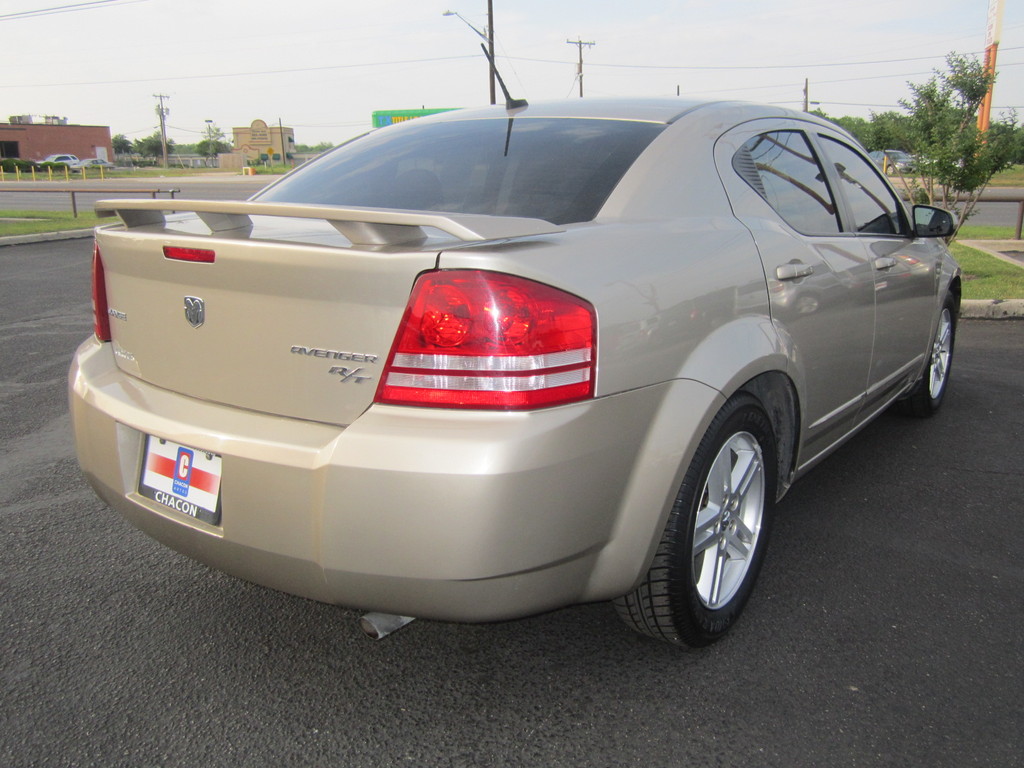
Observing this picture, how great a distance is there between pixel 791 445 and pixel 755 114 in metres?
1.19

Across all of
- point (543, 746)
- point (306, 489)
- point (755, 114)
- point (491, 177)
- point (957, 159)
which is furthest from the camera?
point (957, 159)

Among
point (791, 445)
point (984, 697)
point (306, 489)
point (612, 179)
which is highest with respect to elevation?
point (612, 179)

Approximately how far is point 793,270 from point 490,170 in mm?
1020

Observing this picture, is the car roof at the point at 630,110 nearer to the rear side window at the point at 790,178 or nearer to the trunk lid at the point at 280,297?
the rear side window at the point at 790,178

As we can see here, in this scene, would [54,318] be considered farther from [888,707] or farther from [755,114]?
[888,707]

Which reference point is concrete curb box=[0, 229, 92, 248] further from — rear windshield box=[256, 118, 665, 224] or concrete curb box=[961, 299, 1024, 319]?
concrete curb box=[961, 299, 1024, 319]

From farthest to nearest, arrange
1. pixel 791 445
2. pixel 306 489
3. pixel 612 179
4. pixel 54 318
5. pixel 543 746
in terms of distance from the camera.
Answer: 1. pixel 54 318
2. pixel 791 445
3. pixel 612 179
4. pixel 543 746
5. pixel 306 489

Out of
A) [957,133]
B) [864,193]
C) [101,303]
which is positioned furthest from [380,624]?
[957,133]

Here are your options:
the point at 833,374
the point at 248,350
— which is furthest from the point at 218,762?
the point at 833,374

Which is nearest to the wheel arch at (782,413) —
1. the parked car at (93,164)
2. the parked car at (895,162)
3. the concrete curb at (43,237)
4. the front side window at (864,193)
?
the front side window at (864,193)

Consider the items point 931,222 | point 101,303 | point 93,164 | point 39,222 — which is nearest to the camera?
point 101,303

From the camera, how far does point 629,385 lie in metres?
2.06

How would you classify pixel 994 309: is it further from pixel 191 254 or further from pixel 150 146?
pixel 150 146

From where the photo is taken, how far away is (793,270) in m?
2.80
